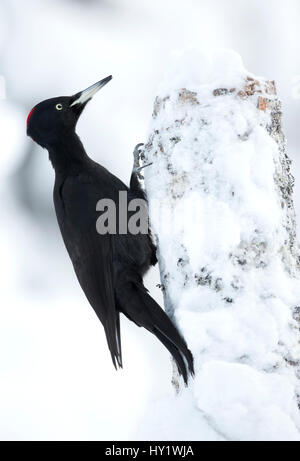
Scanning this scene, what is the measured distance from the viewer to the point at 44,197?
929cm

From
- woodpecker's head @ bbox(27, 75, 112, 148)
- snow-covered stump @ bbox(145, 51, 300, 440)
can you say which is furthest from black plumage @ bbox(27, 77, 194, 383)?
snow-covered stump @ bbox(145, 51, 300, 440)

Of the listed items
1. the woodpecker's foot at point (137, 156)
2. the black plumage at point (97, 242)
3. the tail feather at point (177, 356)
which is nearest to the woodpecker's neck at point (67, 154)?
the black plumage at point (97, 242)

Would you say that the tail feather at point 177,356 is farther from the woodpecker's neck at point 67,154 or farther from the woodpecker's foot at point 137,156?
the woodpecker's neck at point 67,154

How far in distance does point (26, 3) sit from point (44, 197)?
6.41m

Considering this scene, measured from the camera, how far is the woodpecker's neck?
391 centimetres

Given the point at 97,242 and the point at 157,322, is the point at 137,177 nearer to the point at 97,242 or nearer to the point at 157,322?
the point at 97,242

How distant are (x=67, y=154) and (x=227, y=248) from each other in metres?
1.76

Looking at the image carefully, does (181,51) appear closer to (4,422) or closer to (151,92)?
(4,422)

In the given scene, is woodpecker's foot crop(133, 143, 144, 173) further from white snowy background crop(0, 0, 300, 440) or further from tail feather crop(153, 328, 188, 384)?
white snowy background crop(0, 0, 300, 440)

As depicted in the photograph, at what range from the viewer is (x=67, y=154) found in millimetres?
3965

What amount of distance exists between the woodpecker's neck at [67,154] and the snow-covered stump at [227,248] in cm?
97

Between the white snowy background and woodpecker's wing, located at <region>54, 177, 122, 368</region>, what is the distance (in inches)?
192

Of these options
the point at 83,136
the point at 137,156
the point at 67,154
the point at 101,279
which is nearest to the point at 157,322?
the point at 101,279

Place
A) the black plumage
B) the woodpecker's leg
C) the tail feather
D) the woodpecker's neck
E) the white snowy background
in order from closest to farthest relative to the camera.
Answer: the tail feather, the black plumage, the woodpecker's leg, the woodpecker's neck, the white snowy background
